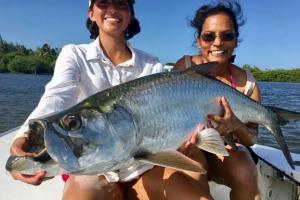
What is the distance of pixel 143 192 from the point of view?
348 cm

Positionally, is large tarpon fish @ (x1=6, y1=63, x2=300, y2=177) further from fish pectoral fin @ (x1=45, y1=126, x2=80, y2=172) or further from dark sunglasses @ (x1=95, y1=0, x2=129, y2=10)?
dark sunglasses @ (x1=95, y1=0, x2=129, y2=10)

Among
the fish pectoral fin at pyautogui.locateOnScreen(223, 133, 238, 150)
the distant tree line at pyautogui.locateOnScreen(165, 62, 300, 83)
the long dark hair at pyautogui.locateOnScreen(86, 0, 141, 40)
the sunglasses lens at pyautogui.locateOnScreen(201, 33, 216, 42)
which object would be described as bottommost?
the distant tree line at pyautogui.locateOnScreen(165, 62, 300, 83)

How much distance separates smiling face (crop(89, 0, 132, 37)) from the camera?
146 inches

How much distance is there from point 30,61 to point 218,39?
346 ft

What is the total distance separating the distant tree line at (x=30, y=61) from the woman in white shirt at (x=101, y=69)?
328 ft

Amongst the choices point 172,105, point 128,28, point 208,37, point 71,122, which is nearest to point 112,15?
point 128,28

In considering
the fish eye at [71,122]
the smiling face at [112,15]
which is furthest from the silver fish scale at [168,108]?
the smiling face at [112,15]

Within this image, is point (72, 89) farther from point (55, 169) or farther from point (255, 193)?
point (255, 193)

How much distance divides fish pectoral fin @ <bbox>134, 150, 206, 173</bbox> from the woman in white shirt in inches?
26.4

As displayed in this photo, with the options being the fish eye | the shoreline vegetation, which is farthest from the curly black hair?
the shoreline vegetation

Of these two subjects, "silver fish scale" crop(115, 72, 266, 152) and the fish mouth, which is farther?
"silver fish scale" crop(115, 72, 266, 152)

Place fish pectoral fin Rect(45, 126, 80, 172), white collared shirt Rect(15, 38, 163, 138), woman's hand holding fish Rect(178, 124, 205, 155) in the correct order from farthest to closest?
1. white collared shirt Rect(15, 38, 163, 138)
2. woman's hand holding fish Rect(178, 124, 205, 155)
3. fish pectoral fin Rect(45, 126, 80, 172)

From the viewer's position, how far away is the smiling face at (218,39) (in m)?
4.45

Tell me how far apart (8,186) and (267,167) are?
2.77 metres
